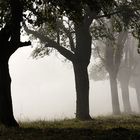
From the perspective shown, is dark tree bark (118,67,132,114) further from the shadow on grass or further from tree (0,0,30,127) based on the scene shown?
the shadow on grass

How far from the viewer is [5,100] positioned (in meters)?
18.3

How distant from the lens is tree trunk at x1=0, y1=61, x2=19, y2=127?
18172 mm

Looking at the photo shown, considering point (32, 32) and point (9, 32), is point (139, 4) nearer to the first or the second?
point (32, 32)

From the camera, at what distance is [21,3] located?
18.1 meters

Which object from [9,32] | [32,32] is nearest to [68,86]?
[32,32]

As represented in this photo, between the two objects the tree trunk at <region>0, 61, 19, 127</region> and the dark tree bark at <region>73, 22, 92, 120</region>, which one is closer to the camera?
the tree trunk at <region>0, 61, 19, 127</region>

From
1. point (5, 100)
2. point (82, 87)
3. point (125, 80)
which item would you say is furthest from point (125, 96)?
point (5, 100)

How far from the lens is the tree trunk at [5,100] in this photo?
1817 cm

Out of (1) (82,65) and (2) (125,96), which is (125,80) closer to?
(2) (125,96)

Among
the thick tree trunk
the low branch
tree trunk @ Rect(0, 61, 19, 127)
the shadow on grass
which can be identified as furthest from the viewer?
the thick tree trunk

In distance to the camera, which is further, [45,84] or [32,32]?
[45,84]

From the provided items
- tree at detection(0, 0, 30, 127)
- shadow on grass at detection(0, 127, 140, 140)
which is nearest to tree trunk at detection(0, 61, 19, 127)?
tree at detection(0, 0, 30, 127)

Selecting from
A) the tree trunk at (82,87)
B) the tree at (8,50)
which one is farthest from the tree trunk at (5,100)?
the tree trunk at (82,87)

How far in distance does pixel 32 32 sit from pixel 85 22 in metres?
4.05
